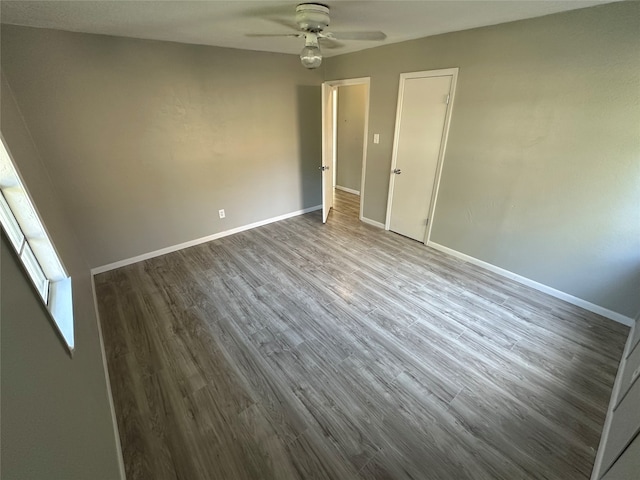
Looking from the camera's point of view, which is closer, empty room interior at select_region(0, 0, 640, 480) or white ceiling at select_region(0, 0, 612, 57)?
empty room interior at select_region(0, 0, 640, 480)

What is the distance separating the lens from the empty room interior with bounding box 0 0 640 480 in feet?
4.65

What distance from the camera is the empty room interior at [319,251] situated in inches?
55.8

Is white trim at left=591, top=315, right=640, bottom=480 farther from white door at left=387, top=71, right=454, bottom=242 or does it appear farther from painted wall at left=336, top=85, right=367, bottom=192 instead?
painted wall at left=336, top=85, right=367, bottom=192

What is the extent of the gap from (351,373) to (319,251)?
179 cm

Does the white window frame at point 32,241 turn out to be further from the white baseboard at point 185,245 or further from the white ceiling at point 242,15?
the white baseboard at point 185,245

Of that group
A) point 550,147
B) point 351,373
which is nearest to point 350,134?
point 550,147

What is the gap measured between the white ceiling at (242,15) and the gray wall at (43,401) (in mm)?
1904

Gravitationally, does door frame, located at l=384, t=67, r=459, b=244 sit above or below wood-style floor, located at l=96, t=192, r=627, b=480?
above

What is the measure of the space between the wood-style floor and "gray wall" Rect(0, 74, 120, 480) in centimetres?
44

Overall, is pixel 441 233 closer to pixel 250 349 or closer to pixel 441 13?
pixel 441 13

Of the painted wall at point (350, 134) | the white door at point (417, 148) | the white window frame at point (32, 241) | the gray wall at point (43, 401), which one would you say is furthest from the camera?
the painted wall at point (350, 134)

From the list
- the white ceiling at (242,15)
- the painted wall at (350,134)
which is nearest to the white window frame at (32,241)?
the white ceiling at (242,15)

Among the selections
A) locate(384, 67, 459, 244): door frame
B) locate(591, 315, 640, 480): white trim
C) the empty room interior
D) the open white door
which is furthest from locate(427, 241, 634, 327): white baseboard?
the open white door

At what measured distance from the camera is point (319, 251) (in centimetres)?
348
